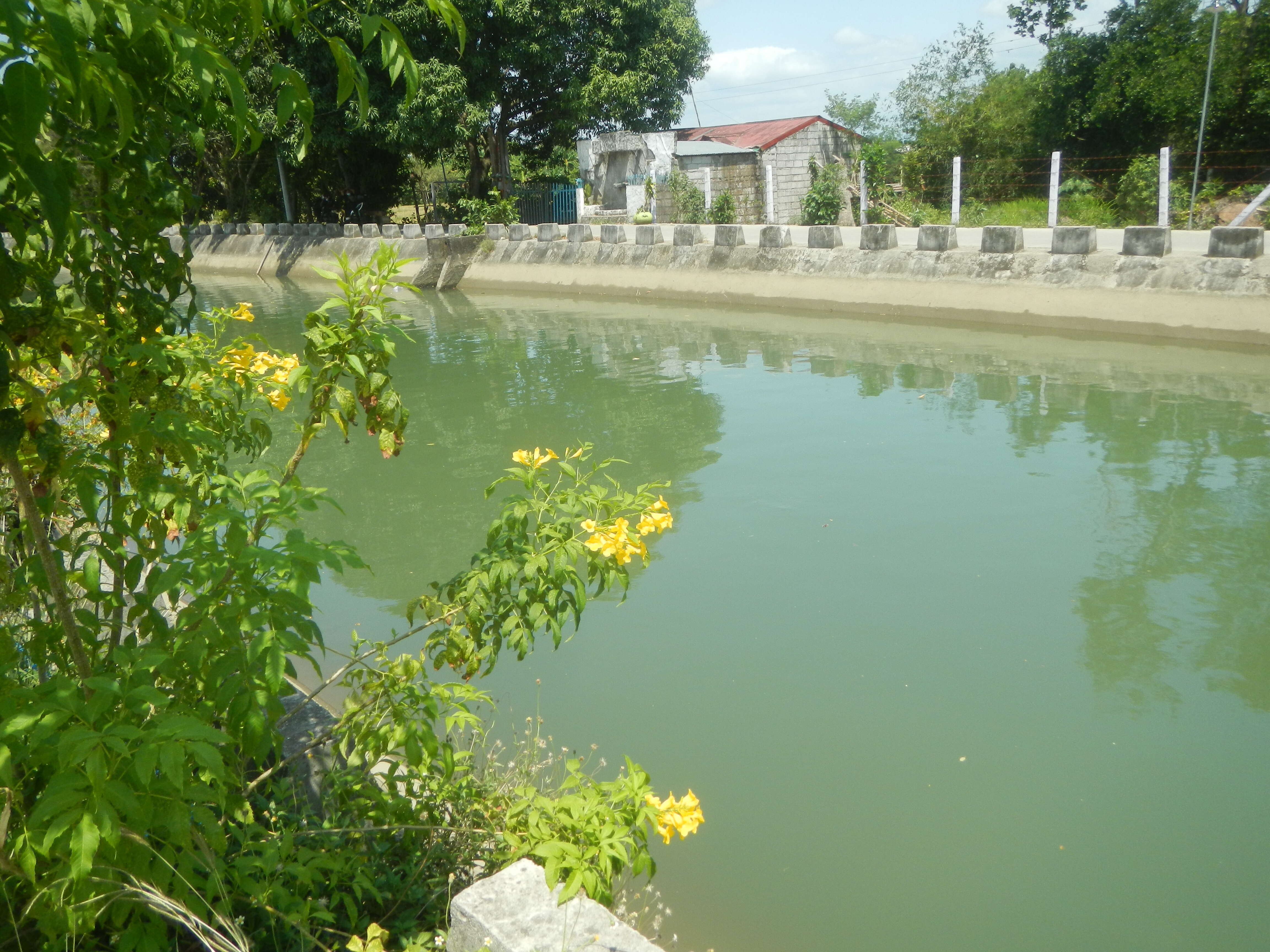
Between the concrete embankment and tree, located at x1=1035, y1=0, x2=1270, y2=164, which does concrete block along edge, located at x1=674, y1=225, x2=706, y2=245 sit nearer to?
the concrete embankment

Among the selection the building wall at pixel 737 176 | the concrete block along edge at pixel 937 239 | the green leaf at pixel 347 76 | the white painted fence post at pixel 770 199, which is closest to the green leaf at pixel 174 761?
the green leaf at pixel 347 76

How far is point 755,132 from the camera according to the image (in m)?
24.1

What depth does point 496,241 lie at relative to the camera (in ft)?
58.9

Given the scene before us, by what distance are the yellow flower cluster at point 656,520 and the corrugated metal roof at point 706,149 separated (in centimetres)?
2054

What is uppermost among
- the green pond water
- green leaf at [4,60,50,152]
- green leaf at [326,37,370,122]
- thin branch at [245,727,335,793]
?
green leaf at [326,37,370,122]

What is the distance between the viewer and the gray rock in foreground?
2.03 metres

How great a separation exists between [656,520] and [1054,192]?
14744 millimetres

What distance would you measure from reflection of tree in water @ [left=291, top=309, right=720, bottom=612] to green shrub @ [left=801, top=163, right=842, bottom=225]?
7.26 metres

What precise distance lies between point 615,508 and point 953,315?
10526 mm

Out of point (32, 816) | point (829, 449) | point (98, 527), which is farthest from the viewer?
point (829, 449)

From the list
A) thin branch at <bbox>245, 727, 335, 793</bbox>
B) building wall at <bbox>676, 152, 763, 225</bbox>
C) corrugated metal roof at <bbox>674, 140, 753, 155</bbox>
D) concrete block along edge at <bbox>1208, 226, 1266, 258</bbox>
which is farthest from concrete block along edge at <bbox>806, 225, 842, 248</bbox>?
thin branch at <bbox>245, 727, 335, 793</bbox>

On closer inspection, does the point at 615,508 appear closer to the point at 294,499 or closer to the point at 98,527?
the point at 294,499

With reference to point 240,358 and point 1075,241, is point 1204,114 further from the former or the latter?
point 240,358

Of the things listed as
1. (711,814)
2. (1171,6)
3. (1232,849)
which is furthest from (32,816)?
(1171,6)
